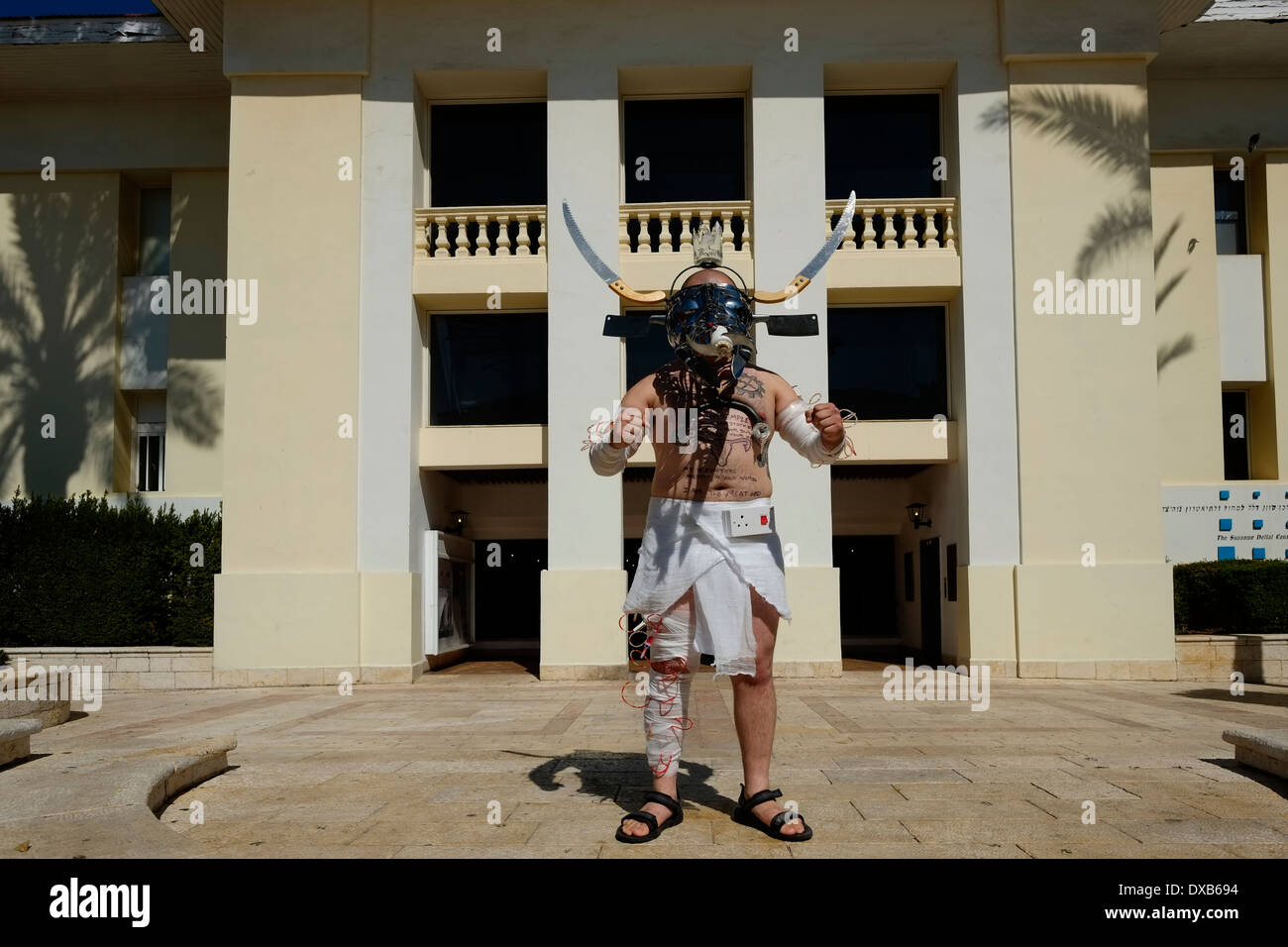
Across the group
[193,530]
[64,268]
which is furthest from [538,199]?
[64,268]

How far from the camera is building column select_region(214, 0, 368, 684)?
43.7 ft

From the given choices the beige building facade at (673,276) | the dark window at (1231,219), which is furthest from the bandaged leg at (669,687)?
the dark window at (1231,219)

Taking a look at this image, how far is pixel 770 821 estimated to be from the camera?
4473 millimetres

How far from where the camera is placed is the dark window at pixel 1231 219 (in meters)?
16.6

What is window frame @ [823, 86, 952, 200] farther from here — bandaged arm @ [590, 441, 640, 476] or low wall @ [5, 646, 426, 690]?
bandaged arm @ [590, 441, 640, 476]

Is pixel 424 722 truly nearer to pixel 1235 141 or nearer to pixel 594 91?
pixel 594 91

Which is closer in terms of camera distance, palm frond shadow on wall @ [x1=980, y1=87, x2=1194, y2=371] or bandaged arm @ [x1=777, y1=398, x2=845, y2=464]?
bandaged arm @ [x1=777, y1=398, x2=845, y2=464]

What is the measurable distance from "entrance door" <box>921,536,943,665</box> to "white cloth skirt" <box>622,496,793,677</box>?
1108 cm

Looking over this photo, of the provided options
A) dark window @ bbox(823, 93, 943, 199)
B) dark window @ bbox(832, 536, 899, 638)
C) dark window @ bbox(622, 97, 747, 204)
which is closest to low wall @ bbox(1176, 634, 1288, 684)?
dark window @ bbox(832, 536, 899, 638)

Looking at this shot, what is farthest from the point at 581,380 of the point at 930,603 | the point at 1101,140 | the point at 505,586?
the point at 1101,140

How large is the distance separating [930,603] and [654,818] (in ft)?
39.5

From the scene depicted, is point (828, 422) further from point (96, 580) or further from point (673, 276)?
point (96, 580)

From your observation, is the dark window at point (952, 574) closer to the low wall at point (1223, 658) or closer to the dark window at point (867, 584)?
the low wall at point (1223, 658)

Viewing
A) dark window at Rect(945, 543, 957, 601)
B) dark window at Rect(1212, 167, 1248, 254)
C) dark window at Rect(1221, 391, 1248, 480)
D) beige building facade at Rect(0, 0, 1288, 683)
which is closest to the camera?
beige building facade at Rect(0, 0, 1288, 683)
